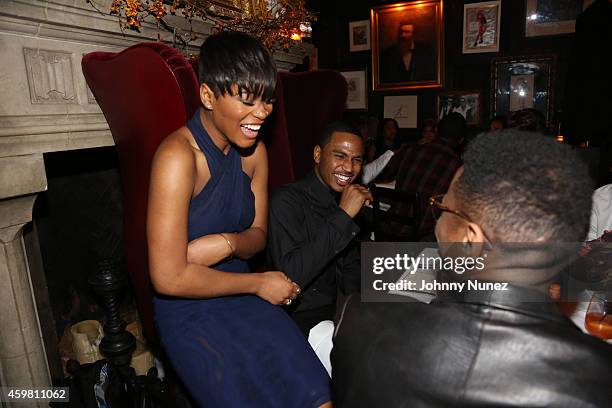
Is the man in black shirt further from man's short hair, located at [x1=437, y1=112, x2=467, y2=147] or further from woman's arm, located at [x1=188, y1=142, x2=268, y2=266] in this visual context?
man's short hair, located at [x1=437, y1=112, x2=467, y2=147]

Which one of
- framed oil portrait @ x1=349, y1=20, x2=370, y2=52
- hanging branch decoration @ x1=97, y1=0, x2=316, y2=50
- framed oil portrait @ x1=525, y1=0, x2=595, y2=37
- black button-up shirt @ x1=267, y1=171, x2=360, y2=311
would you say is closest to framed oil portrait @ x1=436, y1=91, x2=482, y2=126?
framed oil portrait @ x1=525, y1=0, x2=595, y2=37

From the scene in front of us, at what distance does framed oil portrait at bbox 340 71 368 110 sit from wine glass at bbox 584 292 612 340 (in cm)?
592

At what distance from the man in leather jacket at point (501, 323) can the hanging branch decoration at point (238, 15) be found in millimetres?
1780

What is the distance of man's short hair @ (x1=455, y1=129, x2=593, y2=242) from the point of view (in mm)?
760

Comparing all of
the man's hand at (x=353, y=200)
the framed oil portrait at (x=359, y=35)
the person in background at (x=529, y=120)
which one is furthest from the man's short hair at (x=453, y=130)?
the framed oil portrait at (x=359, y=35)

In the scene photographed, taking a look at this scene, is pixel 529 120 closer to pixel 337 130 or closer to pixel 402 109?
pixel 402 109

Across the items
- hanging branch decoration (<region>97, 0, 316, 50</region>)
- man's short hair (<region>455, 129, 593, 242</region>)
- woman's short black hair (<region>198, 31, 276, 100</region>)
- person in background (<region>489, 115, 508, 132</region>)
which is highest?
hanging branch decoration (<region>97, 0, 316, 50</region>)

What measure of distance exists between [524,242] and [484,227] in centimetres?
8

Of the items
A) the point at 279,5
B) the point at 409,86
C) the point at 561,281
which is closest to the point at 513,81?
the point at 409,86

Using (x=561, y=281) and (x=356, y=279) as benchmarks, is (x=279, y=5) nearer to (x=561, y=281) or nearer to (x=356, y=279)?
(x=356, y=279)

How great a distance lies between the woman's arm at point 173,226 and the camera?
135 cm

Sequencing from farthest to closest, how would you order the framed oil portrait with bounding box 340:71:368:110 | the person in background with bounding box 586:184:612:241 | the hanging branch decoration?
the framed oil portrait with bounding box 340:71:368:110 → the person in background with bounding box 586:184:612:241 → the hanging branch decoration

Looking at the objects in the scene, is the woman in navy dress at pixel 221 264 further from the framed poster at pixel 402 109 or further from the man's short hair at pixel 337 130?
the framed poster at pixel 402 109

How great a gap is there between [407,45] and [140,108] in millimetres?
5454
